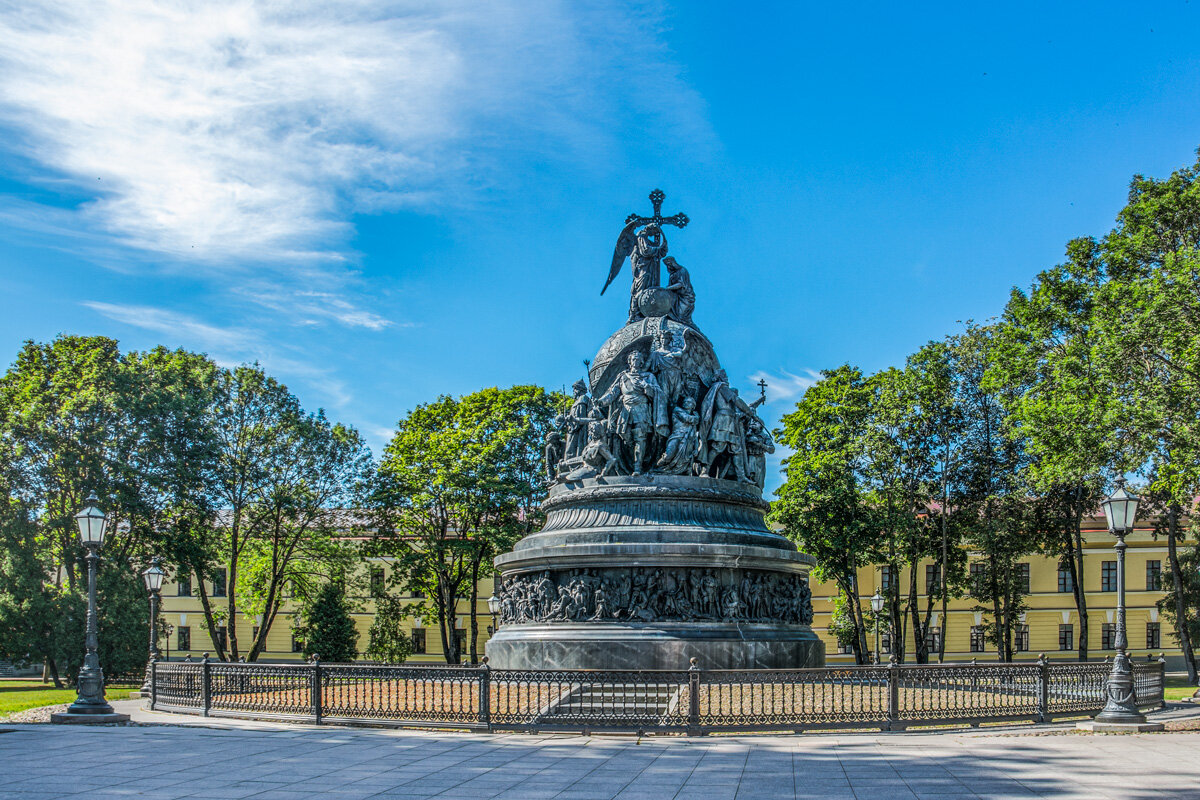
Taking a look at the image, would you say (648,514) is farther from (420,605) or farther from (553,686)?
(420,605)

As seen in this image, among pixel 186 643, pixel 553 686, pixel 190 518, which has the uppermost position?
pixel 190 518

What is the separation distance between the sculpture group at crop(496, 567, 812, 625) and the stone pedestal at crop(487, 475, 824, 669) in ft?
0.07

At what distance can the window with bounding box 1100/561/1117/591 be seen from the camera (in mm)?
50312

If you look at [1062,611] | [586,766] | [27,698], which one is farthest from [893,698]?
[1062,611]

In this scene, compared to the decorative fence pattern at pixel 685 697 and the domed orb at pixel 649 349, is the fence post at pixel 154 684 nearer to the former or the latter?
the decorative fence pattern at pixel 685 697

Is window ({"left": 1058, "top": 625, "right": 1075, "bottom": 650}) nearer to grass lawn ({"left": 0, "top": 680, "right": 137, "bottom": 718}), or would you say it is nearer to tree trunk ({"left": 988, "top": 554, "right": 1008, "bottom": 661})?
tree trunk ({"left": 988, "top": 554, "right": 1008, "bottom": 661})

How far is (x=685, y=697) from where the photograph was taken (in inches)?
607

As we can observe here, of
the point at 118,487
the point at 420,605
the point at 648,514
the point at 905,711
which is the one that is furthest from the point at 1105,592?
the point at 118,487

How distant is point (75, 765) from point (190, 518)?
2784 centimetres

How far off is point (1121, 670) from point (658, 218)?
16.2 m

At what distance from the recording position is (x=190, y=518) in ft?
124

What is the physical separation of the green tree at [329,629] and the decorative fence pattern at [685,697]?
2076cm

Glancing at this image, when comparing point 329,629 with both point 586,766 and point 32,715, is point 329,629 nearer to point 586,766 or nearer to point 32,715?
point 32,715

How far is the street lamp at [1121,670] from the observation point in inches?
587
